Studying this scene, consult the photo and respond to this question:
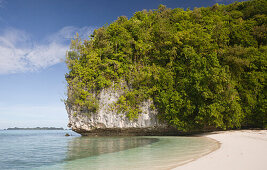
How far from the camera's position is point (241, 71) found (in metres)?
17.7

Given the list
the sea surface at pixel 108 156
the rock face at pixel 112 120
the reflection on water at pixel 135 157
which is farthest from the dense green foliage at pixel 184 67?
the reflection on water at pixel 135 157

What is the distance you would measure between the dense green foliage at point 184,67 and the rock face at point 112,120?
72 centimetres

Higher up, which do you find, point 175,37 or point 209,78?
point 175,37

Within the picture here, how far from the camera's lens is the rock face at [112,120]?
59.0 feet

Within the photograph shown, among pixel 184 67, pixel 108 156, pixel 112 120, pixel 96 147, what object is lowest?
pixel 96 147

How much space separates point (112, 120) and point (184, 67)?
30.1 ft

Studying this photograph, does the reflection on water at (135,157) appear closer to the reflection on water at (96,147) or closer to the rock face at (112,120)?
the reflection on water at (96,147)

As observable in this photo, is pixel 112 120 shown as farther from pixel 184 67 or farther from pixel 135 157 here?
pixel 135 157

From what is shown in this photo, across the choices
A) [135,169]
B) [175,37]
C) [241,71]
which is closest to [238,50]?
[241,71]

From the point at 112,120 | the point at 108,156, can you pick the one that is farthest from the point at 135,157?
the point at 112,120

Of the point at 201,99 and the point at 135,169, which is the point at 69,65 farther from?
the point at 135,169

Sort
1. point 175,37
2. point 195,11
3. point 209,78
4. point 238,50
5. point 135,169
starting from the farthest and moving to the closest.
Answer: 1. point 195,11
2. point 175,37
3. point 238,50
4. point 209,78
5. point 135,169

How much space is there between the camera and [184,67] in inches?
711

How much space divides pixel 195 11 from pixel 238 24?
5.27 meters
